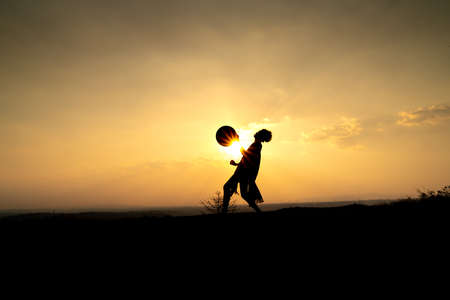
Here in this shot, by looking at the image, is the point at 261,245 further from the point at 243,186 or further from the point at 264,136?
the point at 264,136

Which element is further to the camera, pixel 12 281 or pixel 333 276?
pixel 12 281

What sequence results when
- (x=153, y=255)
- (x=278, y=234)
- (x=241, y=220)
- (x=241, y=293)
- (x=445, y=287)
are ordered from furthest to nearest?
1. (x=241, y=220)
2. (x=278, y=234)
3. (x=153, y=255)
4. (x=241, y=293)
5. (x=445, y=287)

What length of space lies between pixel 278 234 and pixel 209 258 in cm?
163

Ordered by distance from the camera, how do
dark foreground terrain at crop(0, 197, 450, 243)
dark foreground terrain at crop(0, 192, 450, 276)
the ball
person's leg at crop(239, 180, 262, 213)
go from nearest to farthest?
dark foreground terrain at crop(0, 192, 450, 276) < dark foreground terrain at crop(0, 197, 450, 243) < person's leg at crop(239, 180, 262, 213) < the ball

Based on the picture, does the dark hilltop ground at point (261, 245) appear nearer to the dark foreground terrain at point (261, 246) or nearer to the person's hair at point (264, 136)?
the dark foreground terrain at point (261, 246)

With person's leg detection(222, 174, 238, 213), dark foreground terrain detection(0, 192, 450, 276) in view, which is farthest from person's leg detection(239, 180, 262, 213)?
dark foreground terrain detection(0, 192, 450, 276)

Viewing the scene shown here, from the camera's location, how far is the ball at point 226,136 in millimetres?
8320

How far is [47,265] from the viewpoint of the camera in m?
4.14

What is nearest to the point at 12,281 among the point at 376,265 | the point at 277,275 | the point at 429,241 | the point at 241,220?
the point at 277,275

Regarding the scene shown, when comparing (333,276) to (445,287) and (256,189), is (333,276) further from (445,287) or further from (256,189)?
(256,189)

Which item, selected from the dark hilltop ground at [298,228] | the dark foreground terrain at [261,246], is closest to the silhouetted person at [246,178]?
the dark hilltop ground at [298,228]

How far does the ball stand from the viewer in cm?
832

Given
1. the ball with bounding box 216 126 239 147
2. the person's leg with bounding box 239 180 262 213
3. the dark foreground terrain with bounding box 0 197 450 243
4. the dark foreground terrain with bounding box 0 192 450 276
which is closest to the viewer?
the dark foreground terrain with bounding box 0 192 450 276

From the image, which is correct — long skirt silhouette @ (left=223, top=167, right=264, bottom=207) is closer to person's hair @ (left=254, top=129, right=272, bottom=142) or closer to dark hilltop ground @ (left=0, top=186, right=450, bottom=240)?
person's hair @ (left=254, top=129, right=272, bottom=142)
